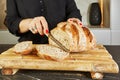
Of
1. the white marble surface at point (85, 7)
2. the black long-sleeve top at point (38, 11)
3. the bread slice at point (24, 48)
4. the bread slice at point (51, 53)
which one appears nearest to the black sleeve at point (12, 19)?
the black long-sleeve top at point (38, 11)

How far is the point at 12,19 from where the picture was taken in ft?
4.21

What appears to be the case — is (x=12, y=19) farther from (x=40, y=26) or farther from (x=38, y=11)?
(x=40, y=26)

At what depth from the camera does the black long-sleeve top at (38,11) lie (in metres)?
1.36

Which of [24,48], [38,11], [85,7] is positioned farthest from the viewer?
[85,7]

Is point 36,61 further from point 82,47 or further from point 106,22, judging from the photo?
point 106,22

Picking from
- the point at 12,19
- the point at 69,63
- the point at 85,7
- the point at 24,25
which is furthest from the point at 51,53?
the point at 85,7

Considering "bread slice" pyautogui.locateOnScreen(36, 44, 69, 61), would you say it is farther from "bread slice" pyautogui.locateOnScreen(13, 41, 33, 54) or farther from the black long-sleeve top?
the black long-sleeve top

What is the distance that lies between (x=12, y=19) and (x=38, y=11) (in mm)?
179

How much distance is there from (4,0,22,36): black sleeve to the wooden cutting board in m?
0.30

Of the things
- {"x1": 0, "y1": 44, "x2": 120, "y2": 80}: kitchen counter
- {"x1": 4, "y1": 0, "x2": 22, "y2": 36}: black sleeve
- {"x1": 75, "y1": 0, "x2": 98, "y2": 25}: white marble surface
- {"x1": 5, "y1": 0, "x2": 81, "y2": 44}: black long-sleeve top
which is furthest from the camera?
{"x1": 75, "y1": 0, "x2": 98, "y2": 25}: white marble surface

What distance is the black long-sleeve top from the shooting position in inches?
→ 53.6

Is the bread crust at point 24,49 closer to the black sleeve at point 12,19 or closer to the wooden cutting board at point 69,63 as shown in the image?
the wooden cutting board at point 69,63

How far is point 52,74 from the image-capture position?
856 mm

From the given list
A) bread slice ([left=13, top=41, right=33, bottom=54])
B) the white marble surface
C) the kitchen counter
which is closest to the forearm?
bread slice ([left=13, top=41, right=33, bottom=54])
